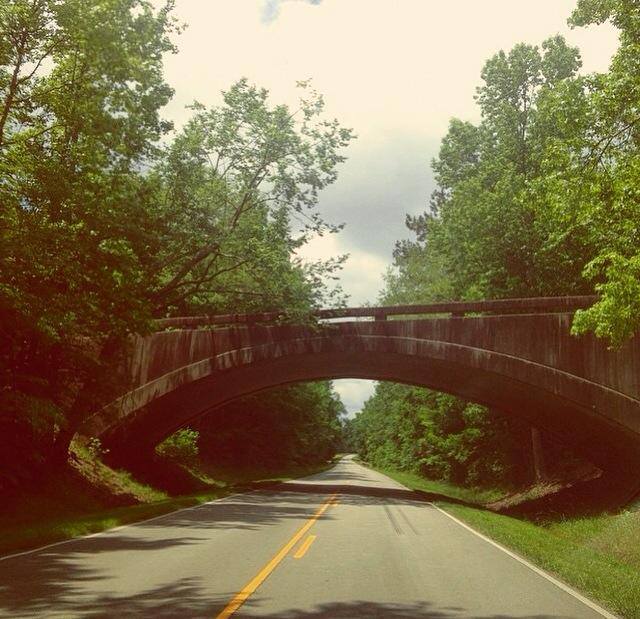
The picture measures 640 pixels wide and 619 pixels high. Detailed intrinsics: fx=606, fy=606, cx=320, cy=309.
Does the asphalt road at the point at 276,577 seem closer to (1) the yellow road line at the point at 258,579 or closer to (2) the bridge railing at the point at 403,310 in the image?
(1) the yellow road line at the point at 258,579

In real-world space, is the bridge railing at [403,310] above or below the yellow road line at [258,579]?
above

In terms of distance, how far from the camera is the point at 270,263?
23.8 m

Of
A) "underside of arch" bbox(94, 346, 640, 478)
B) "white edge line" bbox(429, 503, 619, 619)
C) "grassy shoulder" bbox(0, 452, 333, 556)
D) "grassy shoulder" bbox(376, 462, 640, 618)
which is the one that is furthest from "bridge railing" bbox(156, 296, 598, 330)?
"white edge line" bbox(429, 503, 619, 619)

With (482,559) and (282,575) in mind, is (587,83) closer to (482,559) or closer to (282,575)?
(482,559)

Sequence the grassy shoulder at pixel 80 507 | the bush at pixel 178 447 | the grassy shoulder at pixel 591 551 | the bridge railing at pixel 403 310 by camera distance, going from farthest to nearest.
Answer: the bush at pixel 178 447, the bridge railing at pixel 403 310, the grassy shoulder at pixel 80 507, the grassy shoulder at pixel 591 551

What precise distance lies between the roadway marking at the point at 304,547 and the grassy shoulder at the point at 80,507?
436cm

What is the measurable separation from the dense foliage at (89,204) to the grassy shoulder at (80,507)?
106 centimetres

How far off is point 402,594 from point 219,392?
79.7 feet

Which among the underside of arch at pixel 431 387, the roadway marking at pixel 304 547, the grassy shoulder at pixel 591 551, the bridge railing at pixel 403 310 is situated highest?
the bridge railing at pixel 403 310

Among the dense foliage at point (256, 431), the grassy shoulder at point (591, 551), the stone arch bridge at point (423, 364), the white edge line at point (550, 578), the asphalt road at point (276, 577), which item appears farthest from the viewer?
the dense foliage at point (256, 431)

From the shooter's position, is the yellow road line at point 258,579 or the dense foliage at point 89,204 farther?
the dense foliage at point 89,204

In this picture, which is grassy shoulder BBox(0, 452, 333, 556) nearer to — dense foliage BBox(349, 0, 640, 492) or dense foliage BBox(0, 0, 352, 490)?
dense foliage BBox(0, 0, 352, 490)

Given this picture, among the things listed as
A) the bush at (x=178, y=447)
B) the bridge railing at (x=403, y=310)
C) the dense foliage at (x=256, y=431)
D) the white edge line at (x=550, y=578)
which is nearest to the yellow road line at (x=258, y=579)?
the white edge line at (x=550, y=578)

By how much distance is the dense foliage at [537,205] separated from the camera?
43.3 feet
